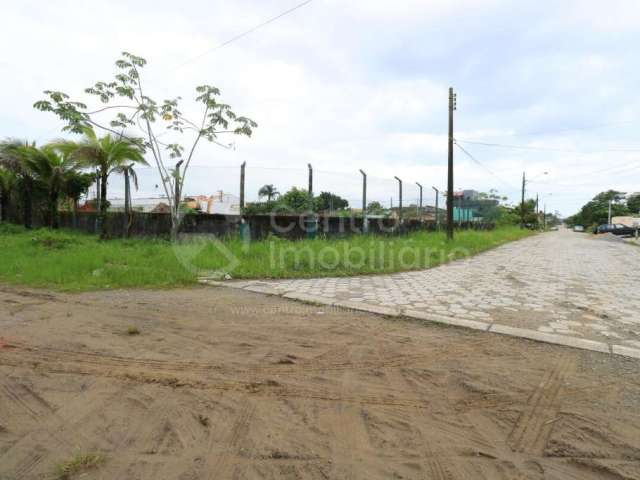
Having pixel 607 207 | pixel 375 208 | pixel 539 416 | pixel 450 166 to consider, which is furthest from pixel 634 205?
pixel 539 416

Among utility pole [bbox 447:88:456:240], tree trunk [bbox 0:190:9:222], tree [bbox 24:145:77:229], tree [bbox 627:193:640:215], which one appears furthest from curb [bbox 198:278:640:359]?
tree [bbox 627:193:640:215]

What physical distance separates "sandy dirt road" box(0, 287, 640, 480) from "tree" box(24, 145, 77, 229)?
1028 cm

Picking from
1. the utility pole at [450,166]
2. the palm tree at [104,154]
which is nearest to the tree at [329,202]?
the utility pole at [450,166]

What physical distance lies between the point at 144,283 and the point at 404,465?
4988 millimetres

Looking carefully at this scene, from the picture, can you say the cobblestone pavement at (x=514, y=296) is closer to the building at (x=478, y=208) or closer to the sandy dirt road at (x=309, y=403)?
the sandy dirt road at (x=309, y=403)

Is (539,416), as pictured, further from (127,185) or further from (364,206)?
(127,185)

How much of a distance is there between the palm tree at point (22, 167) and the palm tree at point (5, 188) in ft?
1.57

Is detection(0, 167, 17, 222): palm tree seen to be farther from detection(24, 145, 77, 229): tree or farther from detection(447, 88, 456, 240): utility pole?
detection(447, 88, 456, 240): utility pole

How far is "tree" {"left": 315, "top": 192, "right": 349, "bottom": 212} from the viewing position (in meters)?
11.2

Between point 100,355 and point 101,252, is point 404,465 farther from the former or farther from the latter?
point 101,252

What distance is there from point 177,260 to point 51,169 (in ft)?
28.2

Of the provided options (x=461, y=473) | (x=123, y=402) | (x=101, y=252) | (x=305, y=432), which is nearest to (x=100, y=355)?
(x=123, y=402)

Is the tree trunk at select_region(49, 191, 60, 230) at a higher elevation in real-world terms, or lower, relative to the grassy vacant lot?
higher

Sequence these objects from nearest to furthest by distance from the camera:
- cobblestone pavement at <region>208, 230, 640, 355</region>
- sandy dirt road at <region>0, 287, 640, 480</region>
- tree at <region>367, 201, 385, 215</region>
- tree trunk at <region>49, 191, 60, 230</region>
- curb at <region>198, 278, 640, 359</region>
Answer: sandy dirt road at <region>0, 287, 640, 480</region>, curb at <region>198, 278, 640, 359</region>, cobblestone pavement at <region>208, 230, 640, 355</region>, tree at <region>367, 201, 385, 215</region>, tree trunk at <region>49, 191, 60, 230</region>
